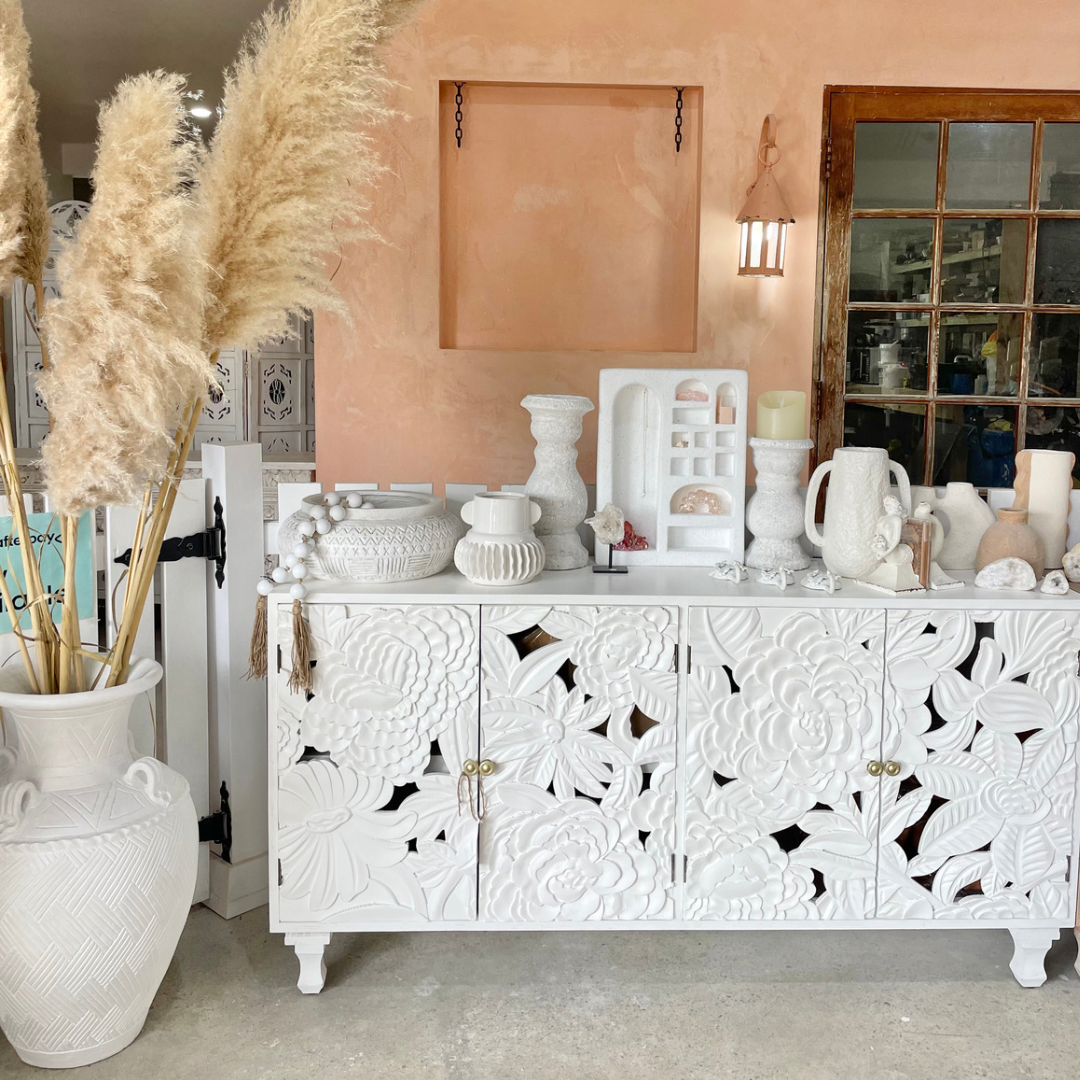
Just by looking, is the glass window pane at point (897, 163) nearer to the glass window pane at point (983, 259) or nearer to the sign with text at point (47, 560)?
the glass window pane at point (983, 259)

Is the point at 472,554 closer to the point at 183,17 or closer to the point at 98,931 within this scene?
the point at 98,931

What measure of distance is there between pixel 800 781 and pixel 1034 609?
1.81 ft

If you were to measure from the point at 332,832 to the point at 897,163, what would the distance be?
235 centimetres

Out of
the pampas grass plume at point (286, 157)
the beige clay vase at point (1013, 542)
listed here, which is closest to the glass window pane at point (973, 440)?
the beige clay vase at point (1013, 542)

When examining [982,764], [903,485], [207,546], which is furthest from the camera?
[207,546]

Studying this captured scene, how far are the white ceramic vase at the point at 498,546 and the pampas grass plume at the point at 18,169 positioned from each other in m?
0.86

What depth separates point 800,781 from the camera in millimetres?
2057

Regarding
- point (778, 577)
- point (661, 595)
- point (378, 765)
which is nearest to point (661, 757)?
point (661, 595)

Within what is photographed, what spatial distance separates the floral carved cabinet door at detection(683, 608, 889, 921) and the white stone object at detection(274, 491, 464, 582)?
53 cm

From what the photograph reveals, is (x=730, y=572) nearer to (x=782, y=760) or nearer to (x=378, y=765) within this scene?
(x=782, y=760)

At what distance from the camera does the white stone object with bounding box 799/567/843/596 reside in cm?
205

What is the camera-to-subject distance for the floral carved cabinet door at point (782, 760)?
2.02 meters

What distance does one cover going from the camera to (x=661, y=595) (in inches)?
79.2

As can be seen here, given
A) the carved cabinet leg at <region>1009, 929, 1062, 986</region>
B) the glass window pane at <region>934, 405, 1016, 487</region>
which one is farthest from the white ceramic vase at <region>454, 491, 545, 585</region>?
the glass window pane at <region>934, 405, 1016, 487</region>
